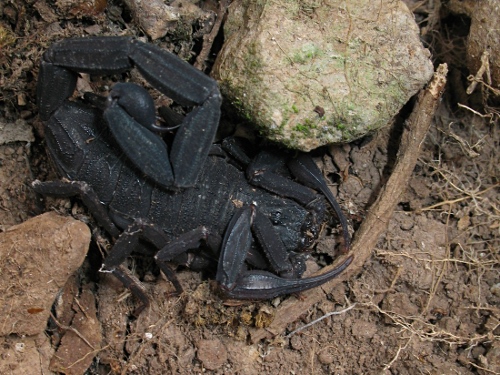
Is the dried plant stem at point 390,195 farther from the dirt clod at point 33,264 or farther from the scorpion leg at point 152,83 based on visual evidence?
the dirt clod at point 33,264

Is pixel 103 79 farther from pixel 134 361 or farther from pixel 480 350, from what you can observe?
pixel 480 350

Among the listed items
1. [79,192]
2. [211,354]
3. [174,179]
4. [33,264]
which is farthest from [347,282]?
[33,264]

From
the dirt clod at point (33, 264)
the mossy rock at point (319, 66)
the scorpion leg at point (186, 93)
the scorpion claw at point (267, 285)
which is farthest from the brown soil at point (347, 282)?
the scorpion leg at point (186, 93)

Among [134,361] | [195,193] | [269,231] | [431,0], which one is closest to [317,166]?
[269,231]

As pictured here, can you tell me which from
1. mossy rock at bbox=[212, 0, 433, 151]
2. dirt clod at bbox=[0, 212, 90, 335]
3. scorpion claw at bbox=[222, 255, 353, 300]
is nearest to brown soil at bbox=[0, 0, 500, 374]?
scorpion claw at bbox=[222, 255, 353, 300]

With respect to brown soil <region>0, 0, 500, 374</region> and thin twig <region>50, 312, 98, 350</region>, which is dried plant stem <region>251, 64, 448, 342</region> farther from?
thin twig <region>50, 312, 98, 350</region>

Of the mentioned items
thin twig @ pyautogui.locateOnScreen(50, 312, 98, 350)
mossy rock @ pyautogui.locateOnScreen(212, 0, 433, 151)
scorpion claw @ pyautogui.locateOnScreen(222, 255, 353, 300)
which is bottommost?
→ thin twig @ pyautogui.locateOnScreen(50, 312, 98, 350)
